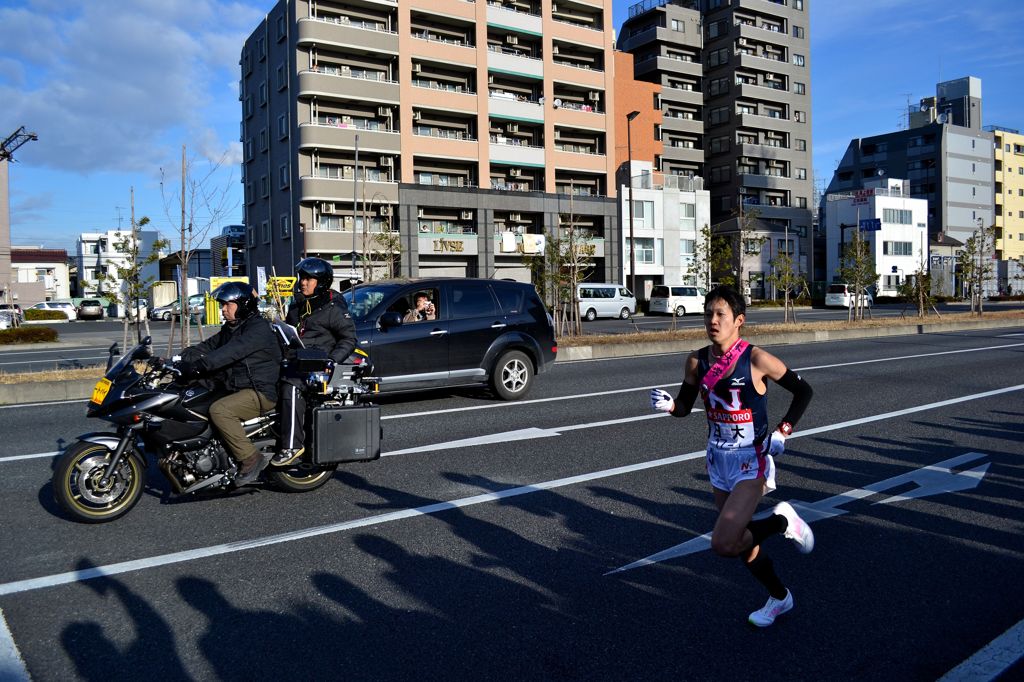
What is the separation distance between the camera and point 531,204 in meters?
53.3

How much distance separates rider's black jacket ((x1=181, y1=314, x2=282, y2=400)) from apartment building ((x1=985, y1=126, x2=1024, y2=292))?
361 feet

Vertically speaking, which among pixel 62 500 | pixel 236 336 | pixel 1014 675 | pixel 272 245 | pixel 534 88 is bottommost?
pixel 1014 675

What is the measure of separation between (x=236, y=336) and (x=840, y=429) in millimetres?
6632

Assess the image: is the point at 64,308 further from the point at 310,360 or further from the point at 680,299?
the point at 310,360

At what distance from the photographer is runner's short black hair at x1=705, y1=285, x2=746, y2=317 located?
3.88m

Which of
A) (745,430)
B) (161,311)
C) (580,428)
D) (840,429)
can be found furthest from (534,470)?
(161,311)

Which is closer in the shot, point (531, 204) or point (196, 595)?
point (196, 595)

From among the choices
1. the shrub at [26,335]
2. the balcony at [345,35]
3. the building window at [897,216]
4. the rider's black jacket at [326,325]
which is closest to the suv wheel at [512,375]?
the rider's black jacket at [326,325]

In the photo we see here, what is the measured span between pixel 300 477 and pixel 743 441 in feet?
12.4

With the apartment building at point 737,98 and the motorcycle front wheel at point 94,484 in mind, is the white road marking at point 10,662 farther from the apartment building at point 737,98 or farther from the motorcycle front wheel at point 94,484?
the apartment building at point 737,98

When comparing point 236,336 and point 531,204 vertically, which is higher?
point 531,204

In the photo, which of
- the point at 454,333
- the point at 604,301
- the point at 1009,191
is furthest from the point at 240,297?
the point at 1009,191

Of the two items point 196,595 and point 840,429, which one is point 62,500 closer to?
point 196,595

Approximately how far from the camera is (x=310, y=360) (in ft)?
18.9
